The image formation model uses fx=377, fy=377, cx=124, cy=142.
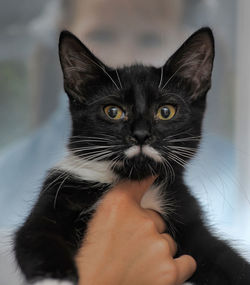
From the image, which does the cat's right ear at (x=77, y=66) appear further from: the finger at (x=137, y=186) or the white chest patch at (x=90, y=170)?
the finger at (x=137, y=186)

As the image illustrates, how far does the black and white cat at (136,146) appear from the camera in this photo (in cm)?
120

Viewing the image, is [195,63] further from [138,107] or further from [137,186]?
[137,186]

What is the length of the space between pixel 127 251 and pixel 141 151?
32cm

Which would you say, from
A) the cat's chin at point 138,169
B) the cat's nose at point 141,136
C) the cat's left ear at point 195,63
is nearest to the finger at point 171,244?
the cat's chin at point 138,169

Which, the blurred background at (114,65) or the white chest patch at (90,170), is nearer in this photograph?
the white chest patch at (90,170)

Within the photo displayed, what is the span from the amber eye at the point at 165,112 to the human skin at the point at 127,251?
0.29 meters

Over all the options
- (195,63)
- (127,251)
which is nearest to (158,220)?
(127,251)

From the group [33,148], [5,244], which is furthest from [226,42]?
[5,244]

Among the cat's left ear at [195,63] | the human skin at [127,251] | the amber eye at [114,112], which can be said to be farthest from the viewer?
the cat's left ear at [195,63]

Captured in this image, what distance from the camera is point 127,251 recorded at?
3.91 ft

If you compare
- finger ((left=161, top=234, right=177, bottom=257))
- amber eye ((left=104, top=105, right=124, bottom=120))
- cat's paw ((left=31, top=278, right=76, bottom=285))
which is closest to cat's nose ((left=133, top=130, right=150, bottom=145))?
amber eye ((left=104, top=105, right=124, bottom=120))

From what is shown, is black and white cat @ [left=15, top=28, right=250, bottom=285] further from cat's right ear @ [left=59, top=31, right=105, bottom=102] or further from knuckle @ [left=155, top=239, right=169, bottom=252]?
knuckle @ [left=155, top=239, right=169, bottom=252]

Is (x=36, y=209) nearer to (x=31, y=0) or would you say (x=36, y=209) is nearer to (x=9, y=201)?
(x=9, y=201)

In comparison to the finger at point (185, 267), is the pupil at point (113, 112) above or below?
above
